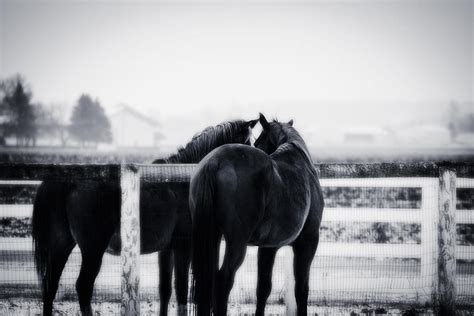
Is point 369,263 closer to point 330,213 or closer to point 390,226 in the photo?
point 330,213

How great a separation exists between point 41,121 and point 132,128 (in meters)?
29.7

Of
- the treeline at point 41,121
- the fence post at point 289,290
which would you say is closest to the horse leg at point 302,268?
the fence post at point 289,290

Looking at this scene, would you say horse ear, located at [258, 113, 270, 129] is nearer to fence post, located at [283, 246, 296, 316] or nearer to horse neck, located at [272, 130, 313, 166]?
horse neck, located at [272, 130, 313, 166]

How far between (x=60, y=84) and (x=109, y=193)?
651ft

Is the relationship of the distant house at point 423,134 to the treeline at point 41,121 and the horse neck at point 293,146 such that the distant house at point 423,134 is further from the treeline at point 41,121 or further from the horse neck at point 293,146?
the horse neck at point 293,146

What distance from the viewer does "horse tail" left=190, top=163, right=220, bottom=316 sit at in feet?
10.5

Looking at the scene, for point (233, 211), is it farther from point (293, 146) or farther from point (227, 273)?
point (293, 146)

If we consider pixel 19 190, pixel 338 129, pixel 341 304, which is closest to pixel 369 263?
pixel 341 304

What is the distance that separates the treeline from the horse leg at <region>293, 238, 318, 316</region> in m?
58.2

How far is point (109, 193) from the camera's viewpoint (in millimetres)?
3971

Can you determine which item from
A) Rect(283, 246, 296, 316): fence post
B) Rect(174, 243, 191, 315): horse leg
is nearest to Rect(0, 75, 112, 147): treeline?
Rect(174, 243, 191, 315): horse leg

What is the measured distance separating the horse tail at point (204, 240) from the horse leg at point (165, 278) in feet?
3.33

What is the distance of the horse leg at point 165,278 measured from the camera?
13.8ft

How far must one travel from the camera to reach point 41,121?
216ft
